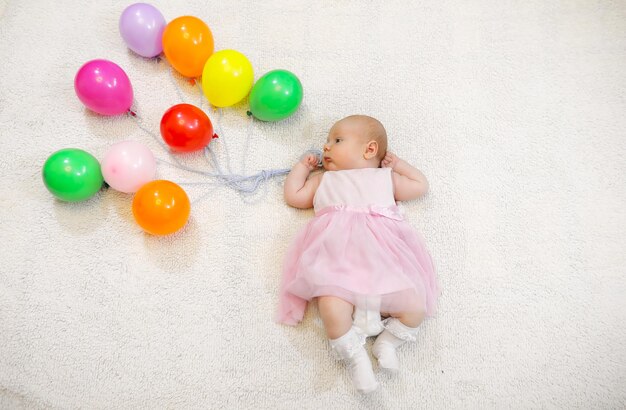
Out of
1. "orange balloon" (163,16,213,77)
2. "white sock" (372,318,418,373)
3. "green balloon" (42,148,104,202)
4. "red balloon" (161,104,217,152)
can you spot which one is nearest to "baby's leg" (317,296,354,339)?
"white sock" (372,318,418,373)

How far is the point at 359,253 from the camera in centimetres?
117

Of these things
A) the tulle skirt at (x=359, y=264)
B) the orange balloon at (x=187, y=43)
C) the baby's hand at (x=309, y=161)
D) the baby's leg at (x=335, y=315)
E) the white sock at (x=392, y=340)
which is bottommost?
the white sock at (x=392, y=340)

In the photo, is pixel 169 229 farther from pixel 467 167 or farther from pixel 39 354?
pixel 467 167

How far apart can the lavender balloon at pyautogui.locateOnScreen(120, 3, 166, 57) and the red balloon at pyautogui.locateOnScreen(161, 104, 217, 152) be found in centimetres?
30

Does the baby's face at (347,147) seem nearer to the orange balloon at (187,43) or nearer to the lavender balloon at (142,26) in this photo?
the orange balloon at (187,43)

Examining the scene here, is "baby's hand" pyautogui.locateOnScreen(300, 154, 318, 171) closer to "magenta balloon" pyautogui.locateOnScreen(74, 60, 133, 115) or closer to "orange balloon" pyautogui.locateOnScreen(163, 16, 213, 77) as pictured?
"orange balloon" pyautogui.locateOnScreen(163, 16, 213, 77)

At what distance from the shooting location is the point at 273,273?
4.15ft

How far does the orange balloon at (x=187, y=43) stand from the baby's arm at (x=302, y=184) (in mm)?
445

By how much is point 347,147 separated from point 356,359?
586 millimetres

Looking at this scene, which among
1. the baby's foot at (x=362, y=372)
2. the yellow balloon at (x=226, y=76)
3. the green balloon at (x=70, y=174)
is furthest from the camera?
the yellow balloon at (x=226, y=76)

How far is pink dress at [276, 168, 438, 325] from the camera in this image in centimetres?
113

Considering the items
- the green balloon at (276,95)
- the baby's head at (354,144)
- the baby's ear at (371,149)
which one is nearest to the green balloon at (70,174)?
the green balloon at (276,95)

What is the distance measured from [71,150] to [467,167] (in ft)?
3.85

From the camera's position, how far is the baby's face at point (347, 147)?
132 cm
